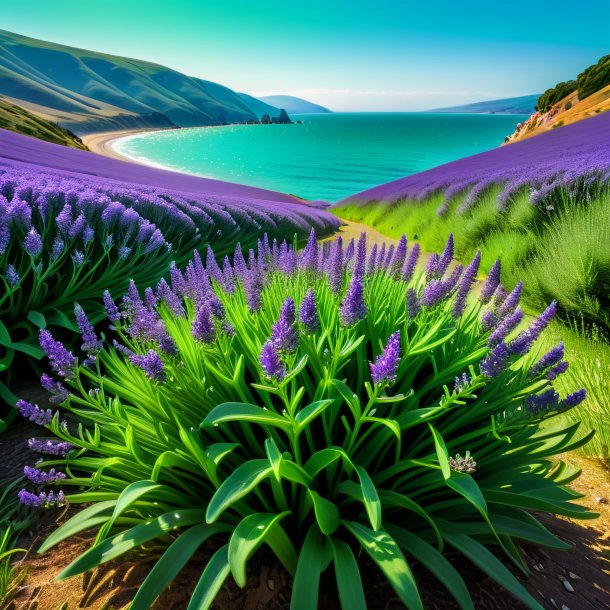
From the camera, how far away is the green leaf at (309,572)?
3.24 feet

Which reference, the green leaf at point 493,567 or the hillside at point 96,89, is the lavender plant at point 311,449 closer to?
the green leaf at point 493,567

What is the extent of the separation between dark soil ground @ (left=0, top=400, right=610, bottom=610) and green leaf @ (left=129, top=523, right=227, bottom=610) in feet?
0.69

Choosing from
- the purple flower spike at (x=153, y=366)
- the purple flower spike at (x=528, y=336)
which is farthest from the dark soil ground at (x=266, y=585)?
the purple flower spike at (x=528, y=336)

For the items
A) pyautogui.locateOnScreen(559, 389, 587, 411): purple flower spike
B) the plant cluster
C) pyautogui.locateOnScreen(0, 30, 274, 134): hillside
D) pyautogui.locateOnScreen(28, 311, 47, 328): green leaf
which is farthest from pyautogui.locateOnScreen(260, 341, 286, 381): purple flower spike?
pyautogui.locateOnScreen(0, 30, 274, 134): hillside

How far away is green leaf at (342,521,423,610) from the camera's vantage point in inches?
37.9

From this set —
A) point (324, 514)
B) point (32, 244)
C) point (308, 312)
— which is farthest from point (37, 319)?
point (324, 514)

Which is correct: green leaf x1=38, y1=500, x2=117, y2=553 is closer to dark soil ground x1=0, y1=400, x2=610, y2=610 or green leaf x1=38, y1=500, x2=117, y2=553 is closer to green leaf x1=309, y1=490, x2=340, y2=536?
dark soil ground x1=0, y1=400, x2=610, y2=610

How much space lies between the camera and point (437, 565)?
113 cm

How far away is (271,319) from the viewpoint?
1.85m

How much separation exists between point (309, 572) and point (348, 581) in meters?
0.10

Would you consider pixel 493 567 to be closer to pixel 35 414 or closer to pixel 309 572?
pixel 309 572

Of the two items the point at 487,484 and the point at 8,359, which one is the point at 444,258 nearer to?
the point at 487,484

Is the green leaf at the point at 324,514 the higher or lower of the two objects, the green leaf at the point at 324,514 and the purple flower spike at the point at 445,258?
the lower

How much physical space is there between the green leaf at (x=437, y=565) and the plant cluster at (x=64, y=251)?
78.5 inches
